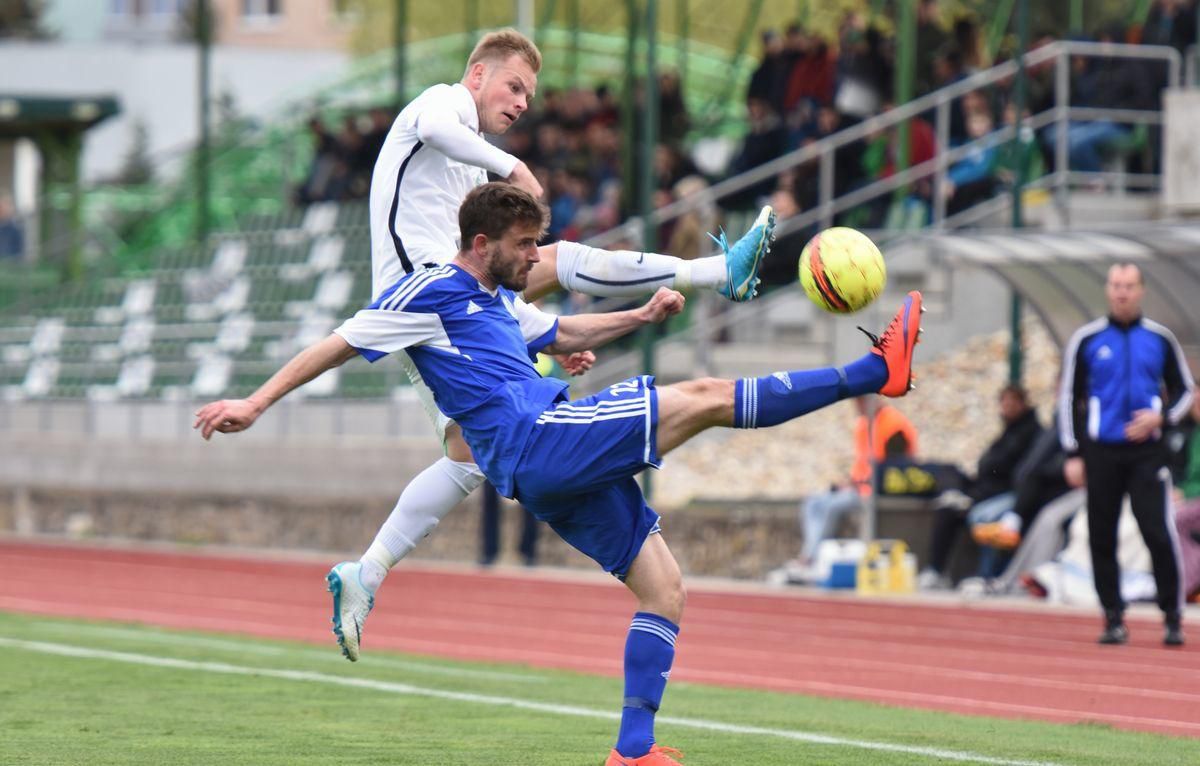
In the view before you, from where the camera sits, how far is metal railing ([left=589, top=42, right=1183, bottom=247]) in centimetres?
2197

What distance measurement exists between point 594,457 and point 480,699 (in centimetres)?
385

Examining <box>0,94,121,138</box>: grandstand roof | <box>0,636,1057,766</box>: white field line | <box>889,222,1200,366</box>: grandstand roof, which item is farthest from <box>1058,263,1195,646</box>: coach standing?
<box>0,94,121,138</box>: grandstand roof

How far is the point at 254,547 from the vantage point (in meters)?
24.8

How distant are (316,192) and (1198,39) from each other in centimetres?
1293

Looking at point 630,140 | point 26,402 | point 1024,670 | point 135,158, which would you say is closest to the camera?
point 1024,670

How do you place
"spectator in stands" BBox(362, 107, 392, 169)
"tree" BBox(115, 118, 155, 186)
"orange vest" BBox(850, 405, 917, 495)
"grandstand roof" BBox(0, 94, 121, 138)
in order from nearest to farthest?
"orange vest" BBox(850, 405, 917, 495), "spectator in stands" BBox(362, 107, 392, 169), "grandstand roof" BBox(0, 94, 121, 138), "tree" BBox(115, 118, 155, 186)

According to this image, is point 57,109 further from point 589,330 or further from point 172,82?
point 172,82

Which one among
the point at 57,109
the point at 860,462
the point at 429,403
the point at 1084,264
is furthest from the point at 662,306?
the point at 57,109

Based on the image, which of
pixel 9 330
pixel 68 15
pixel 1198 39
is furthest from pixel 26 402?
pixel 68 15

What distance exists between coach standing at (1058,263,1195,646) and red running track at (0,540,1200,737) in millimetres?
404

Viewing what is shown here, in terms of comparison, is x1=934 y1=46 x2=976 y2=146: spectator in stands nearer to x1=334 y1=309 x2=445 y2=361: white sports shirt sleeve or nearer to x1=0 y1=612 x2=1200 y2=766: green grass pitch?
x1=0 y1=612 x2=1200 y2=766: green grass pitch

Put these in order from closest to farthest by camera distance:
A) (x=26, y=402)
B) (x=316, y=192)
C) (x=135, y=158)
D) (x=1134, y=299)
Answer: (x=1134, y=299) < (x=26, y=402) < (x=316, y=192) < (x=135, y=158)

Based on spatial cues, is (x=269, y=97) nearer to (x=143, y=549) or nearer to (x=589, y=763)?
(x=143, y=549)

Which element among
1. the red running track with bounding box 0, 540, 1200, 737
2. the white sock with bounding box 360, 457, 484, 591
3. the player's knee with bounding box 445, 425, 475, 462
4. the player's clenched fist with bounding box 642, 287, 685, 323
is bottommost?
the red running track with bounding box 0, 540, 1200, 737
